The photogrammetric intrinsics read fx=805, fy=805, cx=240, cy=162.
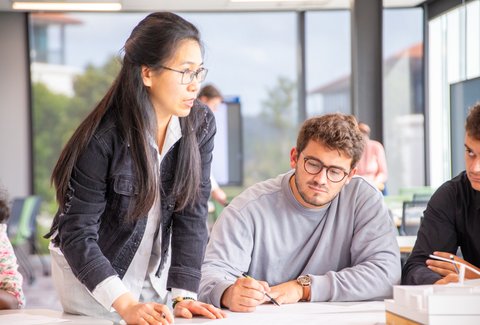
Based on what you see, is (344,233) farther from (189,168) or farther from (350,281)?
(189,168)

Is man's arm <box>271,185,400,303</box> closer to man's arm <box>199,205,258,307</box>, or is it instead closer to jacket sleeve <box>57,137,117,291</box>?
man's arm <box>199,205,258,307</box>

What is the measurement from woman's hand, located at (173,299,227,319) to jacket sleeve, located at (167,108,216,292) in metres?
0.09

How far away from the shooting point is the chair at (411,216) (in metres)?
5.82

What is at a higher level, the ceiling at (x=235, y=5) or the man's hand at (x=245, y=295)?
the ceiling at (x=235, y=5)

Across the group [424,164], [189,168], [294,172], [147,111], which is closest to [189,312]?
[189,168]

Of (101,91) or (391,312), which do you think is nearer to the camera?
(391,312)

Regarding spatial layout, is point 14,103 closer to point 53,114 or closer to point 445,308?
point 53,114

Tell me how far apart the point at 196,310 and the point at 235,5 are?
7872mm

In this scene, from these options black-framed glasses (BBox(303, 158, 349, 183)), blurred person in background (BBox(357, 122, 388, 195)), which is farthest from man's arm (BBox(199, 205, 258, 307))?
blurred person in background (BBox(357, 122, 388, 195))

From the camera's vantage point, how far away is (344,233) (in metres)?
2.64

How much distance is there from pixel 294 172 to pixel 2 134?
8042mm

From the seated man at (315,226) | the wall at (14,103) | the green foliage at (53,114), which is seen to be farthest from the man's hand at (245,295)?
the wall at (14,103)

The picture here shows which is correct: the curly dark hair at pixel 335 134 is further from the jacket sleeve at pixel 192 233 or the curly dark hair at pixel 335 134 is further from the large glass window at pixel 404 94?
the large glass window at pixel 404 94

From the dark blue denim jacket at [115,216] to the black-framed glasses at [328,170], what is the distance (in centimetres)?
36
